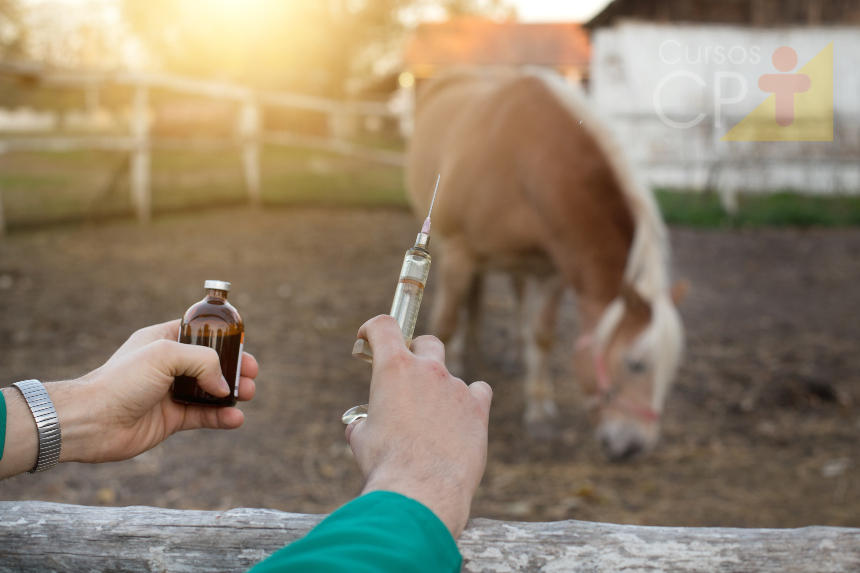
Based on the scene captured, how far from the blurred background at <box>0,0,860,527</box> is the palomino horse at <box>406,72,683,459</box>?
9.6 inches

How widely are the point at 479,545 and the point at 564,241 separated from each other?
2096mm

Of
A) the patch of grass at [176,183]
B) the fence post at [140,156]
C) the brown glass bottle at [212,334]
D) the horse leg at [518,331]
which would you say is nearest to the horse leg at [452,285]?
the horse leg at [518,331]

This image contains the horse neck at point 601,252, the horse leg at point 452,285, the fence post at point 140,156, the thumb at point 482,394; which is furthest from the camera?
the fence post at point 140,156

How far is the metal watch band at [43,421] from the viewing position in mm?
971

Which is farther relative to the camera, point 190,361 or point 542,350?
point 542,350

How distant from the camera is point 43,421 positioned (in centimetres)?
97

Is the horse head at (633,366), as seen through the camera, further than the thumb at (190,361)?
Yes

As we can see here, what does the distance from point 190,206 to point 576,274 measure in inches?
269

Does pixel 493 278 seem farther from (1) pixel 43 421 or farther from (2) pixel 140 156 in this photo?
(1) pixel 43 421

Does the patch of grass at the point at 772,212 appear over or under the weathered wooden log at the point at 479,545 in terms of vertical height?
over

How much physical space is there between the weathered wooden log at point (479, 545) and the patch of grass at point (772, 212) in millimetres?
8032

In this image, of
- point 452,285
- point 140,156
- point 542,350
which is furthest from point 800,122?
point 140,156

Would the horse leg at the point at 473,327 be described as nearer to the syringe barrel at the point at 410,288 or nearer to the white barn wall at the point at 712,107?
the syringe barrel at the point at 410,288

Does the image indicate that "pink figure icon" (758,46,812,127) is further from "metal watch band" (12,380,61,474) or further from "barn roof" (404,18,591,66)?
"barn roof" (404,18,591,66)
